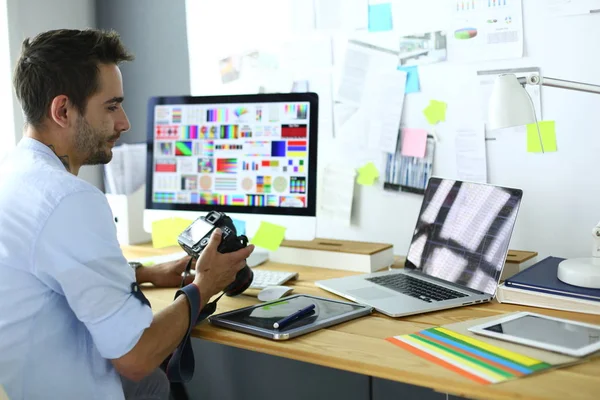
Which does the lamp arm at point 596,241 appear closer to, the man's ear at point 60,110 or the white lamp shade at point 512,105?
the white lamp shade at point 512,105

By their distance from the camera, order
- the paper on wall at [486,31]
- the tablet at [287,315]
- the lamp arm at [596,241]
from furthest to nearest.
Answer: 1. the paper on wall at [486,31]
2. the lamp arm at [596,241]
3. the tablet at [287,315]

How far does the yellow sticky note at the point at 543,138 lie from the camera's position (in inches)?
67.6

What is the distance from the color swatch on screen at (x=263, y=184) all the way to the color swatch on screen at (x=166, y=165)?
291mm

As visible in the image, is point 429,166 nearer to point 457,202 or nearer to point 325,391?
point 457,202

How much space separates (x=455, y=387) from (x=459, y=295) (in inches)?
19.6

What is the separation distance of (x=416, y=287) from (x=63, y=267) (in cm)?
83

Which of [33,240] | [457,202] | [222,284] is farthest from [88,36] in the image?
[457,202]

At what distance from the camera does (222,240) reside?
1.49 meters

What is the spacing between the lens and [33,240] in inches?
45.4

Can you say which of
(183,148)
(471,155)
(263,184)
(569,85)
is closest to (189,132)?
(183,148)

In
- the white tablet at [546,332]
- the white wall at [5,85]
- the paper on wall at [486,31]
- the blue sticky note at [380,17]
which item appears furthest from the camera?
the white wall at [5,85]

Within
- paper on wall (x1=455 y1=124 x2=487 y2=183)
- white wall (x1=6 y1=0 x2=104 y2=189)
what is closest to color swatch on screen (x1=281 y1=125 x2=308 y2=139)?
paper on wall (x1=455 y1=124 x2=487 y2=183)

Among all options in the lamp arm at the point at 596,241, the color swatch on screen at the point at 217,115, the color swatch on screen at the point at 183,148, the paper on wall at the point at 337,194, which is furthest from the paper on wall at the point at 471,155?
the color swatch on screen at the point at 183,148

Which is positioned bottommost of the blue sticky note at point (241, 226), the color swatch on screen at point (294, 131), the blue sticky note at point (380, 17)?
the blue sticky note at point (241, 226)
